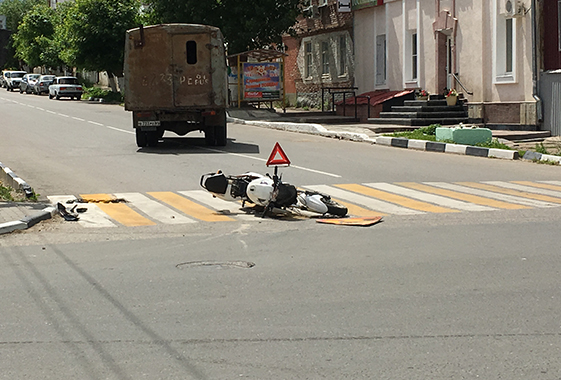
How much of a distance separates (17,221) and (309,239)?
12.0 feet

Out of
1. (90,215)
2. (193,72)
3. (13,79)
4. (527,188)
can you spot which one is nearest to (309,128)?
(193,72)

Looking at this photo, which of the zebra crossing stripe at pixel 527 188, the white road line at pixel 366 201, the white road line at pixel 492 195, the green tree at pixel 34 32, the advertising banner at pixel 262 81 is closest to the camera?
the white road line at pixel 366 201

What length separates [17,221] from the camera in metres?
10.2

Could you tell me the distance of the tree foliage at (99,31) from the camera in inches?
1955

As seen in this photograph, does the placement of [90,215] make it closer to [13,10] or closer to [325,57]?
[325,57]

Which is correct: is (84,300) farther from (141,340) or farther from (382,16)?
(382,16)

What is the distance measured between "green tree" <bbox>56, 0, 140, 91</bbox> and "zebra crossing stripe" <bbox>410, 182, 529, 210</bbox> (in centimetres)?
3820

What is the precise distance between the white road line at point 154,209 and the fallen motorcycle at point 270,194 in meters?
0.61

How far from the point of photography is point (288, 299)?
653 centimetres

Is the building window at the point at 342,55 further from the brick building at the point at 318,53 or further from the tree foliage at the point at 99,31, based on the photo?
the tree foliage at the point at 99,31

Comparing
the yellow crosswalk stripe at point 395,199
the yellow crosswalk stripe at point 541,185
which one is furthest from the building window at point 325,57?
the yellow crosswalk stripe at point 395,199

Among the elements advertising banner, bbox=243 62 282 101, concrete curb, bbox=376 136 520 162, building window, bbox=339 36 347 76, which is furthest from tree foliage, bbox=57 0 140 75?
concrete curb, bbox=376 136 520 162

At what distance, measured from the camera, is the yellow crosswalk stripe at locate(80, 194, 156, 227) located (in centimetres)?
1084

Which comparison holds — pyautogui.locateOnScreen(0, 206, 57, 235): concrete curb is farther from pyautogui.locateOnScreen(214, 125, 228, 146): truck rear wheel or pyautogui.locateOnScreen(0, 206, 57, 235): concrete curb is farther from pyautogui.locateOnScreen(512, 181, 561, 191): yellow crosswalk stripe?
pyautogui.locateOnScreen(214, 125, 228, 146): truck rear wheel
